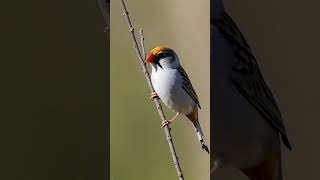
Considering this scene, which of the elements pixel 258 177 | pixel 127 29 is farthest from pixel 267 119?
pixel 127 29

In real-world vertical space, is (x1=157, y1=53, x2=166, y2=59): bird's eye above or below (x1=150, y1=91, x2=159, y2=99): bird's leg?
above

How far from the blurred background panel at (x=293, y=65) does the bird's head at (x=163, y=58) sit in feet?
0.79

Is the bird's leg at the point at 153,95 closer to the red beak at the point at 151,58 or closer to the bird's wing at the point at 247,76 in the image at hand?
the red beak at the point at 151,58

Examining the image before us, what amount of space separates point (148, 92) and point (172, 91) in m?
0.12

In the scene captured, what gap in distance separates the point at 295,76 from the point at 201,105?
40cm

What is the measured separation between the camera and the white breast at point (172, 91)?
2.06m

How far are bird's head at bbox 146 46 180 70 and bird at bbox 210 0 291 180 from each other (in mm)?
131

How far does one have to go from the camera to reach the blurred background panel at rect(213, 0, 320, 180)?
2.20 m

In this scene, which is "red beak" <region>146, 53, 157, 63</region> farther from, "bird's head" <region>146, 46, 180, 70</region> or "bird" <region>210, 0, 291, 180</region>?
"bird" <region>210, 0, 291, 180</region>
